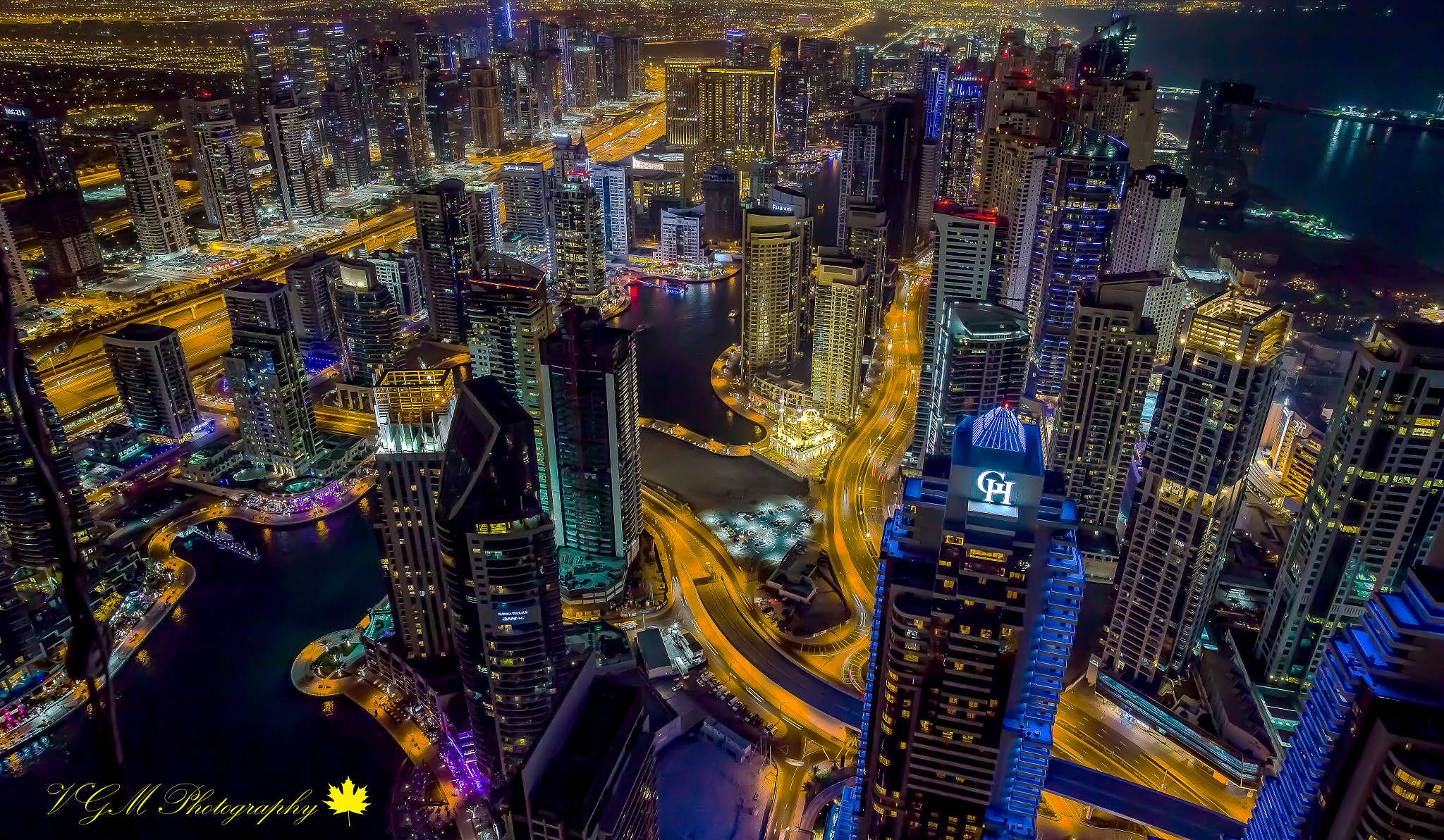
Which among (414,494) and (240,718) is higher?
(414,494)

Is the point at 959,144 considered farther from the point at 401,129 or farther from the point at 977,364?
the point at 401,129

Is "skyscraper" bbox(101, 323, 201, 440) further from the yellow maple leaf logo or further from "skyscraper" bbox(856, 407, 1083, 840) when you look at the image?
"skyscraper" bbox(856, 407, 1083, 840)

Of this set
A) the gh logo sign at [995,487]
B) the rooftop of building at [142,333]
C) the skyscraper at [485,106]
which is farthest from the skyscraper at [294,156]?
the gh logo sign at [995,487]

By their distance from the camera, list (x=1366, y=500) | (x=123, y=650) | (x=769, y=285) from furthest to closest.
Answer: (x=769, y=285)
(x=123, y=650)
(x=1366, y=500)

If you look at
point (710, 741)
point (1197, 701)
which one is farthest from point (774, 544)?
point (1197, 701)

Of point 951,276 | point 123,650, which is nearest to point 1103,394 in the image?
point 951,276
